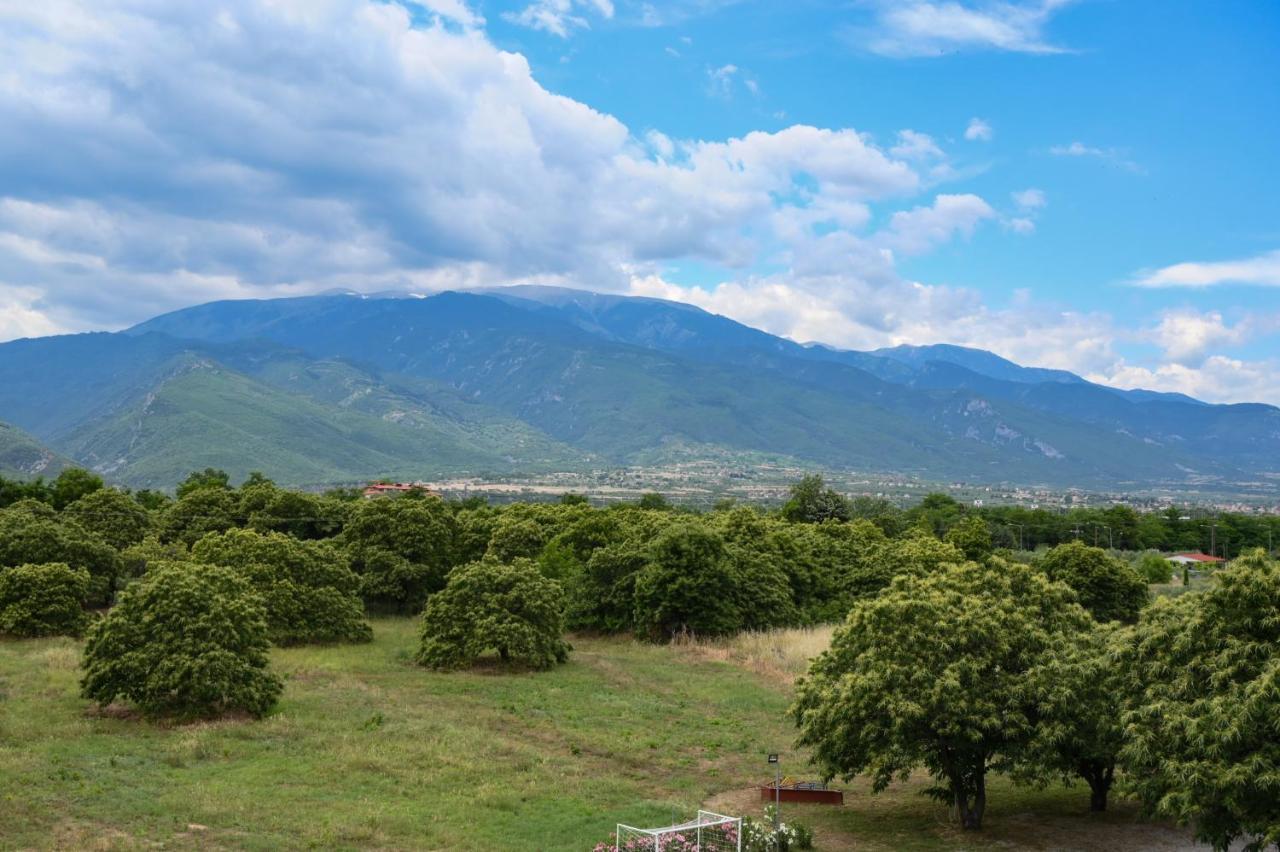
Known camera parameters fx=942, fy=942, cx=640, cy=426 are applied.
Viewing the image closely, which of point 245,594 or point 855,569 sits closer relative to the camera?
point 245,594

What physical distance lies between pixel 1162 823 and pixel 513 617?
26.1 metres

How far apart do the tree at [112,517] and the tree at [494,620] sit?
103ft

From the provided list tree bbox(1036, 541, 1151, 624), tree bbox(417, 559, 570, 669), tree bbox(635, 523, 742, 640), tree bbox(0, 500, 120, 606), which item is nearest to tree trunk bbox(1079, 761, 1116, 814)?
tree bbox(417, 559, 570, 669)

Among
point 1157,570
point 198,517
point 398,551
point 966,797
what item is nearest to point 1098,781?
point 966,797

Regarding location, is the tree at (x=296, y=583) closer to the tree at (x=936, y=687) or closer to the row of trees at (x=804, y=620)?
the row of trees at (x=804, y=620)

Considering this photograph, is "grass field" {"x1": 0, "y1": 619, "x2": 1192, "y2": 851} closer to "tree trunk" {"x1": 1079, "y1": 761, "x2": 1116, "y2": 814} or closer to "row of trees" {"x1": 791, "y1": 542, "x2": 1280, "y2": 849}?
"tree trunk" {"x1": 1079, "y1": 761, "x2": 1116, "y2": 814}

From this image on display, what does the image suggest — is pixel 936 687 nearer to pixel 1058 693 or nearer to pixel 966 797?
pixel 1058 693

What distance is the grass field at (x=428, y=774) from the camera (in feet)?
65.9

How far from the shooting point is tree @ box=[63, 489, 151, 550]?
61963 mm

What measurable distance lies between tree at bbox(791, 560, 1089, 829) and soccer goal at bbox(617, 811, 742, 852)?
3979mm

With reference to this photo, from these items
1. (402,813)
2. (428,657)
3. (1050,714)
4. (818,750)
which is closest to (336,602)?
(428,657)

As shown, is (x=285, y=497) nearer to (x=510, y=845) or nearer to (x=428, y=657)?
(x=428, y=657)

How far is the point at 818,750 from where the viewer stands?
909 inches

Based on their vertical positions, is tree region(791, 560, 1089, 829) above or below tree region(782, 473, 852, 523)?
below
